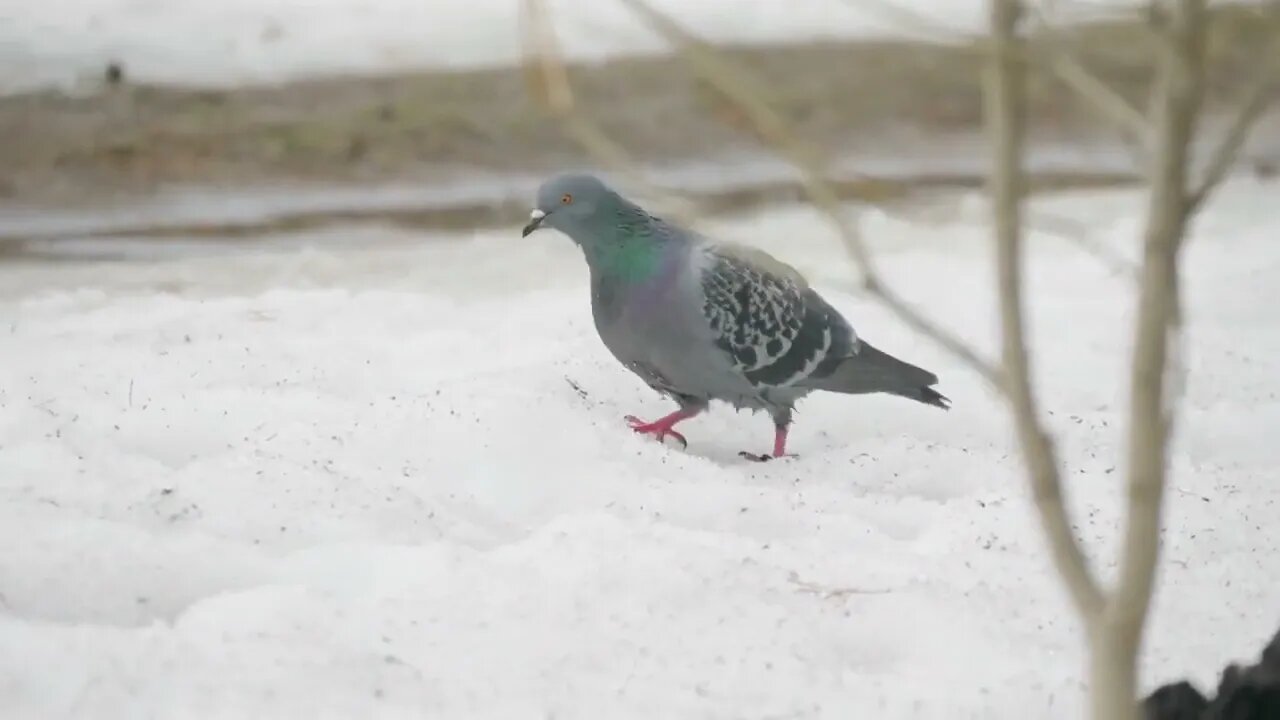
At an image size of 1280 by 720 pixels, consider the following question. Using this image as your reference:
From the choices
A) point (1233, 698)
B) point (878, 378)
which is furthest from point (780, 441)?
point (1233, 698)

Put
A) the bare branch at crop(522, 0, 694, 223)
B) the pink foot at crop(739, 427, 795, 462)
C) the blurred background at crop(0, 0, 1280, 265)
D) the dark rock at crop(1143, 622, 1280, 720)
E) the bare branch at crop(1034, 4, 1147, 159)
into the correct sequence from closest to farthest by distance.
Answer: the bare branch at crop(522, 0, 694, 223)
the bare branch at crop(1034, 4, 1147, 159)
the dark rock at crop(1143, 622, 1280, 720)
the pink foot at crop(739, 427, 795, 462)
the blurred background at crop(0, 0, 1280, 265)

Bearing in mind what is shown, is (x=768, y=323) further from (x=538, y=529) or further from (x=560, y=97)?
(x=560, y=97)

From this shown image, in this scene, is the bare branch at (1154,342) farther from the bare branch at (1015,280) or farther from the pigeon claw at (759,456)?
the pigeon claw at (759,456)

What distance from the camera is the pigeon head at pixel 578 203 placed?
3.14m

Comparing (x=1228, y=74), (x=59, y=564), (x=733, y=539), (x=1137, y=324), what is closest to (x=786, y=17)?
(x=1228, y=74)

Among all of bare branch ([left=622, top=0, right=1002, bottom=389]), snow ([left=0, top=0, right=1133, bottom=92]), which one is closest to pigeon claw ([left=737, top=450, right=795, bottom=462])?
bare branch ([left=622, top=0, right=1002, bottom=389])

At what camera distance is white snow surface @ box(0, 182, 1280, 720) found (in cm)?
183

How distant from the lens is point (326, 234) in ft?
19.0

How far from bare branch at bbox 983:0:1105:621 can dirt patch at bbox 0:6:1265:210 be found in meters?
4.87

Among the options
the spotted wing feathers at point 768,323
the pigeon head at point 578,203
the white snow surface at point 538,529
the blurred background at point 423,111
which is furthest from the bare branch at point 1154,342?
the blurred background at point 423,111

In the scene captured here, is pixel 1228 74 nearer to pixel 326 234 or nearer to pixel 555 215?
pixel 326 234

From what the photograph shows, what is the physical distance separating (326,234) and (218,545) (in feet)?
12.4

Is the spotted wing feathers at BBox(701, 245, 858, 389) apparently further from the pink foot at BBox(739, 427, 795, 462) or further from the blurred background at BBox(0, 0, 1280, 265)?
the blurred background at BBox(0, 0, 1280, 265)

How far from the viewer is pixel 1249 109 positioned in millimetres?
1217
